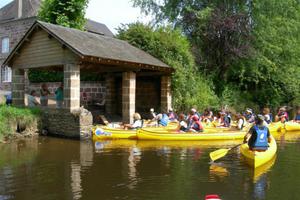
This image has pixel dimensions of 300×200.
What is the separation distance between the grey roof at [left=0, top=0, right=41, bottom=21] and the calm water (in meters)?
21.2

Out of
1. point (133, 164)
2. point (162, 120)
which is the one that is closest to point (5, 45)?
point (162, 120)

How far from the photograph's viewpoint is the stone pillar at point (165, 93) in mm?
20297

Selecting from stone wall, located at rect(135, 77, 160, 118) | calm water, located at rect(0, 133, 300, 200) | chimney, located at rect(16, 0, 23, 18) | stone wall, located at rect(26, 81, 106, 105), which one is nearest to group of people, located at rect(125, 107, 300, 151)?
calm water, located at rect(0, 133, 300, 200)

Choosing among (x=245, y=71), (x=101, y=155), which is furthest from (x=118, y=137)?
(x=245, y=71)

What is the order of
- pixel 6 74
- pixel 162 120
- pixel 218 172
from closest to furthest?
1. pixel 218 172
2. pixel 162 120
3. pixel 6 74

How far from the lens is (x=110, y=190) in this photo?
8.07 metres

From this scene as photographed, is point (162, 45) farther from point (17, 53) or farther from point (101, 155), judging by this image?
point (101, 155)

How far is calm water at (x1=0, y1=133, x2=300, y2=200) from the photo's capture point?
790 centimetres

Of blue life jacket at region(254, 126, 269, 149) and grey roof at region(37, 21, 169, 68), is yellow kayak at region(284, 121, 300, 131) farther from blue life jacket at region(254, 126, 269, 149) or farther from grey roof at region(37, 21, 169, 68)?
blue life jacket at region(254, 126, 269, 149)

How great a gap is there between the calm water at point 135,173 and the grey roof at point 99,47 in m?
4.08

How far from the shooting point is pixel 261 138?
11.0 m

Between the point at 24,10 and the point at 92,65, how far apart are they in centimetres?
1790

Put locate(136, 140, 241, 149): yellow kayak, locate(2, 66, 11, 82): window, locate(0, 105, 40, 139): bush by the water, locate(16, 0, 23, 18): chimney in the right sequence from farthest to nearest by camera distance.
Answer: locate(16, 0, 23, 18): chimney
locate(2, 66, 11, 82): window
locate(0, 105, 40, 139): bush by the water
locate(136, 140, 241, 149): yellow kayak

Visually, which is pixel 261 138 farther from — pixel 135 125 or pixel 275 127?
pixel 275 127
